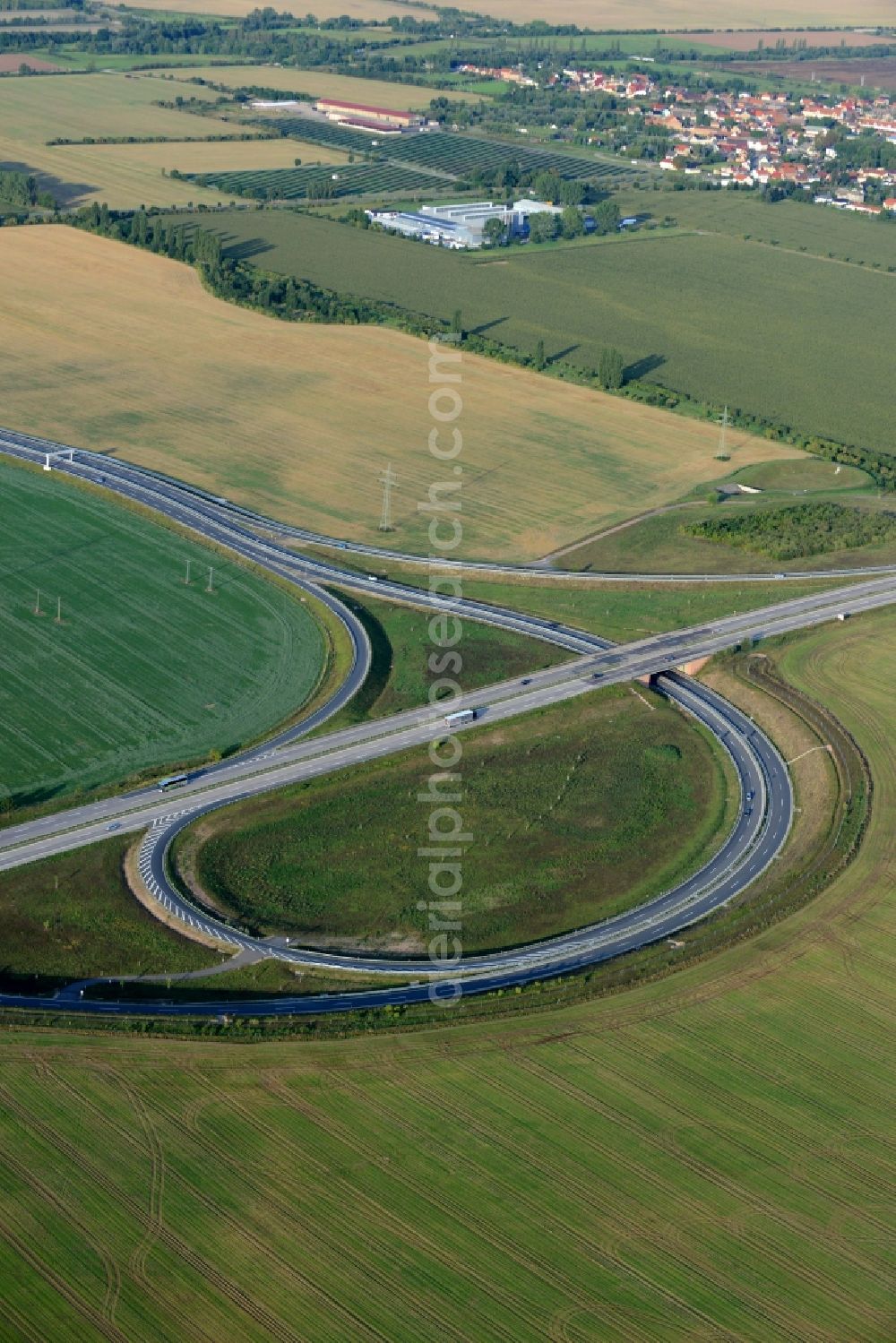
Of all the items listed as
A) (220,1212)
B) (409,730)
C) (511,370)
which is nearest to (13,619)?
(409,730)

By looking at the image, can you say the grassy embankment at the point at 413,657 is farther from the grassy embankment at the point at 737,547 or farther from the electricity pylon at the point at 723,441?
the electricity pylon at the point at 723,441

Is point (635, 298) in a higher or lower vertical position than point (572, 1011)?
higher

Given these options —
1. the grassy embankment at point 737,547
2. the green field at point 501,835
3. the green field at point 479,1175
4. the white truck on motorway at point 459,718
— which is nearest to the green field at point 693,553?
the grassy embankment at point 737,547

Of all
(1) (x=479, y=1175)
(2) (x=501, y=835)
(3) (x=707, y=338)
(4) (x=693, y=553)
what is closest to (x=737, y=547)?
(4) (x=693, y=553)

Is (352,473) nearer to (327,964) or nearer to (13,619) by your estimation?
(13,619)

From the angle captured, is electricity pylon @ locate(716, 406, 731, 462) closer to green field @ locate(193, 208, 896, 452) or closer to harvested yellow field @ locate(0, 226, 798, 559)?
harvested yellow field @ locate(0, 226, 798, 559)

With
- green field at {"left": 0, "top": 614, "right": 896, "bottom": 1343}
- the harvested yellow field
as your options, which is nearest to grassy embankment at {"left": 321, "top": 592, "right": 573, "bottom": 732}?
the harvested yellow field
